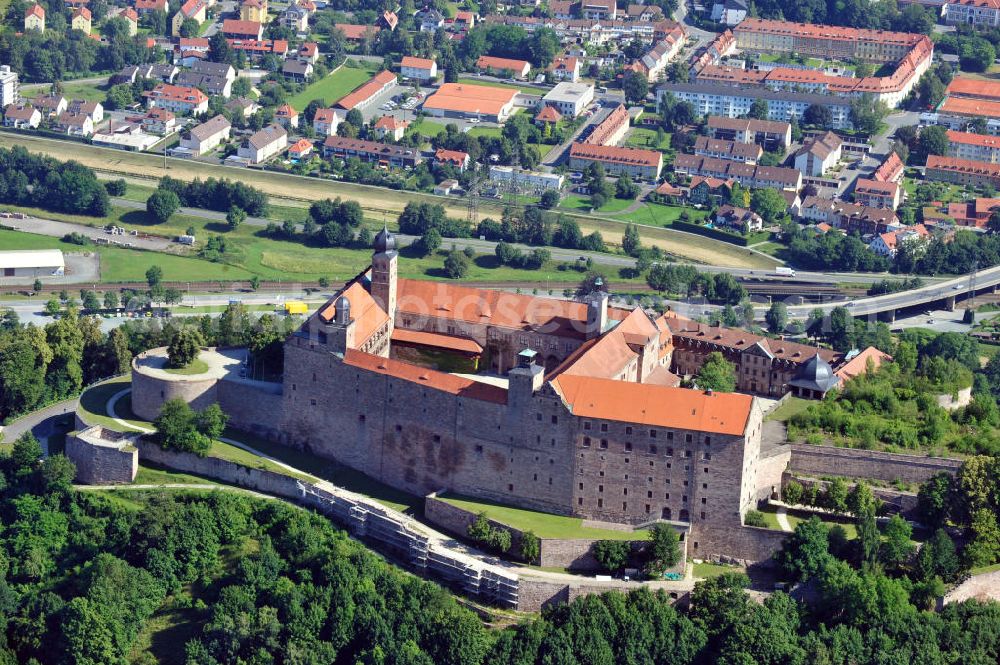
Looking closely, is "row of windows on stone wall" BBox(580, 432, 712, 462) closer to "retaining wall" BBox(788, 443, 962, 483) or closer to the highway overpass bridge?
"retaining wall" BBox(788, 443, 962, 483)

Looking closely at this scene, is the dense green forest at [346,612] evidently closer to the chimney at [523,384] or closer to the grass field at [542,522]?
the grass field at [542,522]

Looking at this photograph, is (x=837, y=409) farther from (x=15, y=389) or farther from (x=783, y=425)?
(x=15, y=389)

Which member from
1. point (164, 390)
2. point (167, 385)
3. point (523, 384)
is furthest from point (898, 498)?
point (164, 390)

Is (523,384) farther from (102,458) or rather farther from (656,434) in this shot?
(102,458)

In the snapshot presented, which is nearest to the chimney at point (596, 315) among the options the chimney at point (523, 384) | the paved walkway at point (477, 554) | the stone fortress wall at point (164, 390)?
the chimney at point (523, 384)

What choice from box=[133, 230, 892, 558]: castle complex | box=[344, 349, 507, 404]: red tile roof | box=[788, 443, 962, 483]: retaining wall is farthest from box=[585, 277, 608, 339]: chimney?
box=[788, 443, 962, 483]: retaining wall

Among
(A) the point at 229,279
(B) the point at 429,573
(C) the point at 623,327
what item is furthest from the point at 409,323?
(A) the point at 229,279
